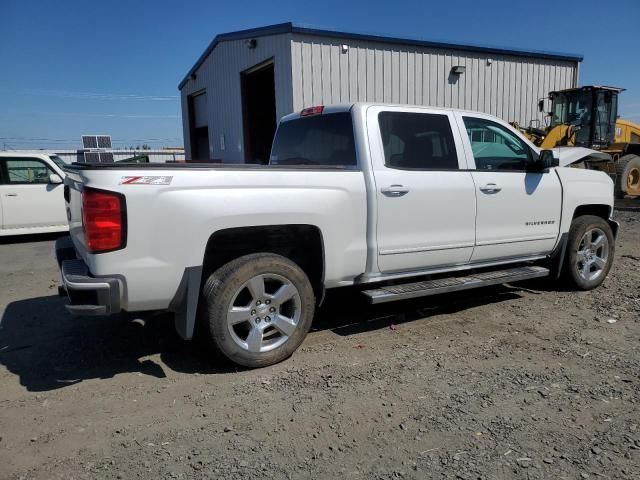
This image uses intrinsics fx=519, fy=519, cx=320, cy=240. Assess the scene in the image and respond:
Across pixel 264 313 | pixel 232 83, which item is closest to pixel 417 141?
pixel 264 313

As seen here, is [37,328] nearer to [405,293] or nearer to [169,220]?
[169,220]

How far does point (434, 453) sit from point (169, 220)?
Result: 2.14 m

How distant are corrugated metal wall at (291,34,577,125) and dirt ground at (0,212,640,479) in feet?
29.1

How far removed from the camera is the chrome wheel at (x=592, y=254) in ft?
19.2

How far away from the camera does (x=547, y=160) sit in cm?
513

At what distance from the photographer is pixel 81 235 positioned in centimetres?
368

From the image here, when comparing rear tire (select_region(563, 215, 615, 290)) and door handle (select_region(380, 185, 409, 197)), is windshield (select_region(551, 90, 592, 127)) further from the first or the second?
door handle (select_region(380, 185, 409, 197))

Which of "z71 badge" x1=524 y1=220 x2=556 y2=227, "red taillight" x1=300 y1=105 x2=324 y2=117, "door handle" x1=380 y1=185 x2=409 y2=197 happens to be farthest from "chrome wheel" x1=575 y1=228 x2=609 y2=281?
"red taillight" x1=300 y1=105 x2=324 y2=117

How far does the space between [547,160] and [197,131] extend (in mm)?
19922

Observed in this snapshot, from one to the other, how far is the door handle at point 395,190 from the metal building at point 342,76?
8843mm

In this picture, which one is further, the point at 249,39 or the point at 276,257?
the point at 249,39

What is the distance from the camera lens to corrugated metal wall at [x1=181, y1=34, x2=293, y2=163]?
1288 cm

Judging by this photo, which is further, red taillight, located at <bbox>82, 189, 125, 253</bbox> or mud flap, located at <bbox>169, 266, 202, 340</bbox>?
mud flap, located at <bbox>169, 266, 202, 340</bbox>

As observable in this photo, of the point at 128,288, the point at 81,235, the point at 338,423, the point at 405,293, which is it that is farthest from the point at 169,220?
the point at 405,293
